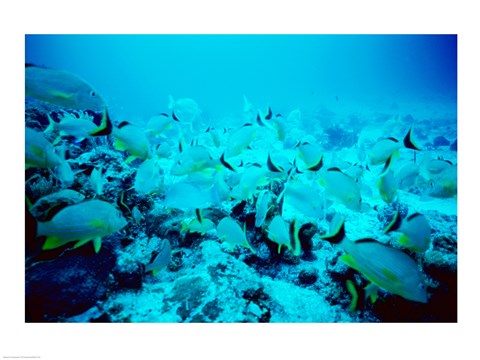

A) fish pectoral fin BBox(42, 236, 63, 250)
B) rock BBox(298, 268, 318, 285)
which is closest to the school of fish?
fish pectoral fin BBox(42, 236, 63, 250)

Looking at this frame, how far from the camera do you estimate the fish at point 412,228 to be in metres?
2.01

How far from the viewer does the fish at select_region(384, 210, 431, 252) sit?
2.01m

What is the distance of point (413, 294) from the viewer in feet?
6.29

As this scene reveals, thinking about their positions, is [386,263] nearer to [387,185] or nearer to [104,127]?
[387,185]

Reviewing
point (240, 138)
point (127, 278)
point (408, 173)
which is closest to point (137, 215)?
point (127, 278)

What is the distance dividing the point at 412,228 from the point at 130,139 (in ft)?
9.18

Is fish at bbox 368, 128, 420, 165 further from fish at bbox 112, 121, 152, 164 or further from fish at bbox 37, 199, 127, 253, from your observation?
fish at bbox 37, 199, 127, 253

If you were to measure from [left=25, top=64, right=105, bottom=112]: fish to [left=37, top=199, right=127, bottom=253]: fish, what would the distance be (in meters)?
0.90

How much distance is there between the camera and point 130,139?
2.60m

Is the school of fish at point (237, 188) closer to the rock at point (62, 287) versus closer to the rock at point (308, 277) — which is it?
the rock at point (62, 287)

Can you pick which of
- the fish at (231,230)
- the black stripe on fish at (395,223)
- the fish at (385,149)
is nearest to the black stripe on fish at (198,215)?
the fish at (231,230)

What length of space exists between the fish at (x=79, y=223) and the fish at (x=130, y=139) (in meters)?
0.82
